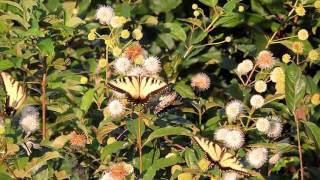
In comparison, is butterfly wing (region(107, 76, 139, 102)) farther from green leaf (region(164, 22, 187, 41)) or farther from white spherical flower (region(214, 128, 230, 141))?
green leaf (region(164, 22, 187, 41))

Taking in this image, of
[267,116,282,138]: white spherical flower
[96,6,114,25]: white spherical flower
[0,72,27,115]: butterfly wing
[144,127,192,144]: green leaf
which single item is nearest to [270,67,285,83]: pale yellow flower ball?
[267,116,282,138]: white spherical flower

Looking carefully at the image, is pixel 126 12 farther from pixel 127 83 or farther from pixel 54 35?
pixel 127 83

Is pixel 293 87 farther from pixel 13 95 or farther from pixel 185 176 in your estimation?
pixel 13 95

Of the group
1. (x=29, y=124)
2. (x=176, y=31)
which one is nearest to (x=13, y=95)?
(x=29, y=124)

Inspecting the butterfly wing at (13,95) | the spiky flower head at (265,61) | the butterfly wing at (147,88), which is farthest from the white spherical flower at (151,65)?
the butterfly wing at (13,95)

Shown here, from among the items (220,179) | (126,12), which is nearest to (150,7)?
(126,12)
